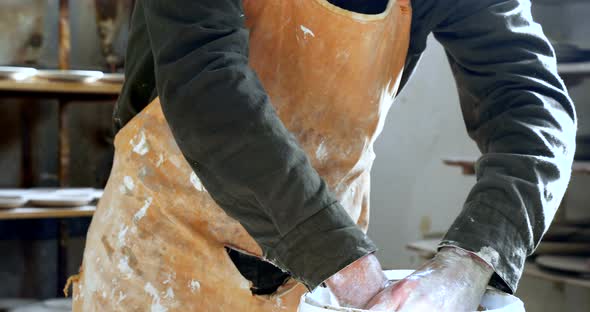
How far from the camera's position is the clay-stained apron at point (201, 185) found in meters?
1.31

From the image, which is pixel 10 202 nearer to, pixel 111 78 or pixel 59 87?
pixel 59 87

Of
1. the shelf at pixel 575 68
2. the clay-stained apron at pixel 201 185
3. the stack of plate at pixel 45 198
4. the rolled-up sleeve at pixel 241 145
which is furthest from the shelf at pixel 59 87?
the rolled-up sleeve at pixel 241 145

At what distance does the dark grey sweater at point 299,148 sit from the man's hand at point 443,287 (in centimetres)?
2

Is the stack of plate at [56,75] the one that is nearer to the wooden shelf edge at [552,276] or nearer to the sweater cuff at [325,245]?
the wooden shelf edge at [552,276]

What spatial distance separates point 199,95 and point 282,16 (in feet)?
1.13

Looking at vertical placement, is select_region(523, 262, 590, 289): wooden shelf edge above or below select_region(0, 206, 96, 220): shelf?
above

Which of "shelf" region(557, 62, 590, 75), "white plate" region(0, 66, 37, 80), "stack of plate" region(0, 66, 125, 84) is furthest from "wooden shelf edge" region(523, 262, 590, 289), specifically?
"white plate" region(0, 66, 37, 80)

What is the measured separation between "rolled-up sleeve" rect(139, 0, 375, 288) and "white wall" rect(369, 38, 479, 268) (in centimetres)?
306

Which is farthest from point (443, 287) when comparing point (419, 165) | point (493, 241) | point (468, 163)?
point (419, 165)

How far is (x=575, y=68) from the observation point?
10.4 ft

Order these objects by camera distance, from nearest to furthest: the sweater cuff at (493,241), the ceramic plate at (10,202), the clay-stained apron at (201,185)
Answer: the sweater cuff at (493,241) < the clay-stained apron at (201,185) < the ceramic plate at (10,202)

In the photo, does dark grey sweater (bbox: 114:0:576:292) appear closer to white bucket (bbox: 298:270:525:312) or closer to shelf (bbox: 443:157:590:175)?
white bucket (bbox: 298:270:525:312)

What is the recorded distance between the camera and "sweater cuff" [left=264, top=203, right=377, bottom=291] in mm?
946

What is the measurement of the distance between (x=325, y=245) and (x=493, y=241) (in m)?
0.27
